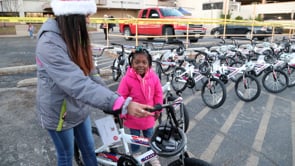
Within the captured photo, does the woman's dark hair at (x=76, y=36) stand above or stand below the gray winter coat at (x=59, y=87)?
above

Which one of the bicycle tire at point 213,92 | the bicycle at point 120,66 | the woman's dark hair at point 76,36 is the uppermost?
the woman's dark hair at point 76,36

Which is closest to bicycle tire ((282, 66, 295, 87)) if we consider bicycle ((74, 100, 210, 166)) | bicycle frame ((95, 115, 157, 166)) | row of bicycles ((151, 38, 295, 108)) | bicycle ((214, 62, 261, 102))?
row of bicycles ((151, 38, 295, 108))

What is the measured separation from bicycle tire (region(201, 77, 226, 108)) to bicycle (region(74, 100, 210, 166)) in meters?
2.68

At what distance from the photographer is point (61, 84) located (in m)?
1.33

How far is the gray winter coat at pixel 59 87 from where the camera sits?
1295 millimetres

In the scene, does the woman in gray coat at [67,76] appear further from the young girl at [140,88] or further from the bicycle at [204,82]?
the bicycle at [204,82]

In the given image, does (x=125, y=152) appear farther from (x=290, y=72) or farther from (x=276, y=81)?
(x=290, y=72)

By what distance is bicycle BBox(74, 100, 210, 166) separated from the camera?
1.62m

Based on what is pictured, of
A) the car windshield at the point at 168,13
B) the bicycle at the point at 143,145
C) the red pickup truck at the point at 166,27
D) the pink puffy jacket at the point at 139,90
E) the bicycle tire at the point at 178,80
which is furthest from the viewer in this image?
the car windshield at the point at 168,13

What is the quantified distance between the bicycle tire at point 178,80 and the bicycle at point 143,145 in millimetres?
3227

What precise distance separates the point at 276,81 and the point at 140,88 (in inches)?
167

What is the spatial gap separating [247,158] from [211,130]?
2.61 feet

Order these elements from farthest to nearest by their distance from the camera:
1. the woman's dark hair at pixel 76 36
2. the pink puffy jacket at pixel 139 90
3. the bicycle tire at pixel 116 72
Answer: the bicycle tire at pixel 116 72
the pink puffy jacket at pixel 139 90
the woman's dark hair at pixel 76 36

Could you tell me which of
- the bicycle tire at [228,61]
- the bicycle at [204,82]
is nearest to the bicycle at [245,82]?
the bicycle at [204,82]
